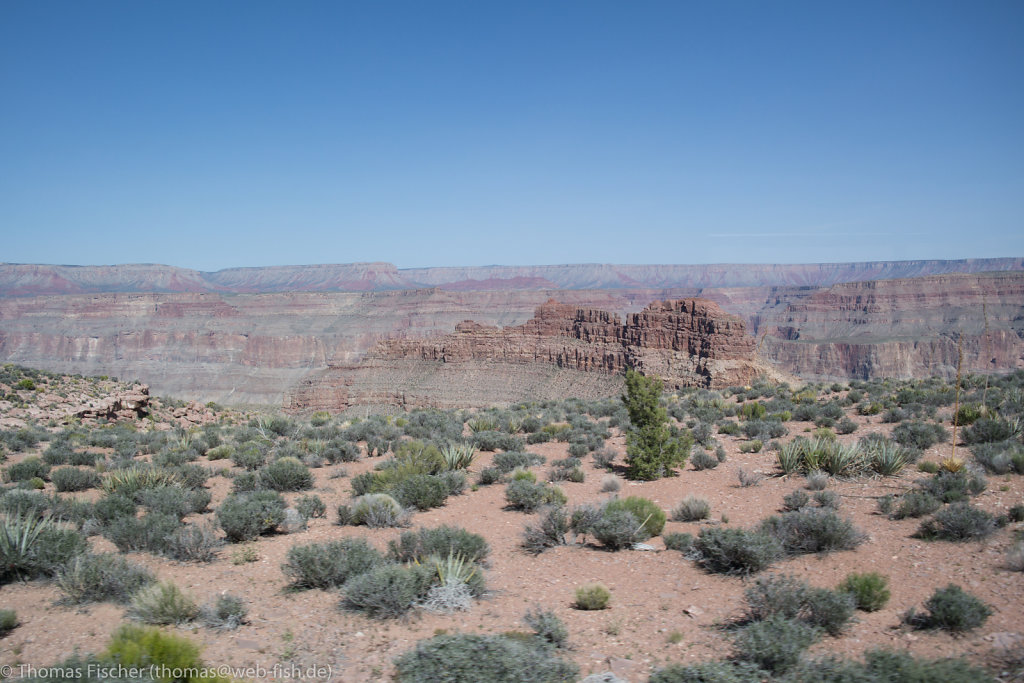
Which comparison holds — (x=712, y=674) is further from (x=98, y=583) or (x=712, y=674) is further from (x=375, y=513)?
(x=98, y=583)

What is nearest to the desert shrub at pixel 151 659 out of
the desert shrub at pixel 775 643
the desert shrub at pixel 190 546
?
the desert shrub at pixel 190 546

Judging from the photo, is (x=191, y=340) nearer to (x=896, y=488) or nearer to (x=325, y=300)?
(x=325, y=300)

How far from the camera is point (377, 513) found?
9227mm

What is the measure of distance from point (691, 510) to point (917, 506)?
2.99m

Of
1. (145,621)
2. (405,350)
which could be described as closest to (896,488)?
(145,621)

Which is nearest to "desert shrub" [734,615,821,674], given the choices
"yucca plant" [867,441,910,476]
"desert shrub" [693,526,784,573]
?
"desert shrub" [693,526,784,573]

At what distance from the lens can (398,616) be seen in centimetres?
601

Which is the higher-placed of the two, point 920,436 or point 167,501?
point 920,436

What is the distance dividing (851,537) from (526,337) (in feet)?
171

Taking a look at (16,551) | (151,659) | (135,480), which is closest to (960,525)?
(151,659)

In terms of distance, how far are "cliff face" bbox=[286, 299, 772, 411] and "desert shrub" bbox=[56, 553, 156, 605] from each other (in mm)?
35657

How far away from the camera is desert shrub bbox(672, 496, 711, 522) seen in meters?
9.01

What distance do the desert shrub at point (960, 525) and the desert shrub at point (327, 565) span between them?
6.94 m

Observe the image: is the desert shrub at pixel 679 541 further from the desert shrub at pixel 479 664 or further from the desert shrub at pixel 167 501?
the desert shrub at pixel 167 501
